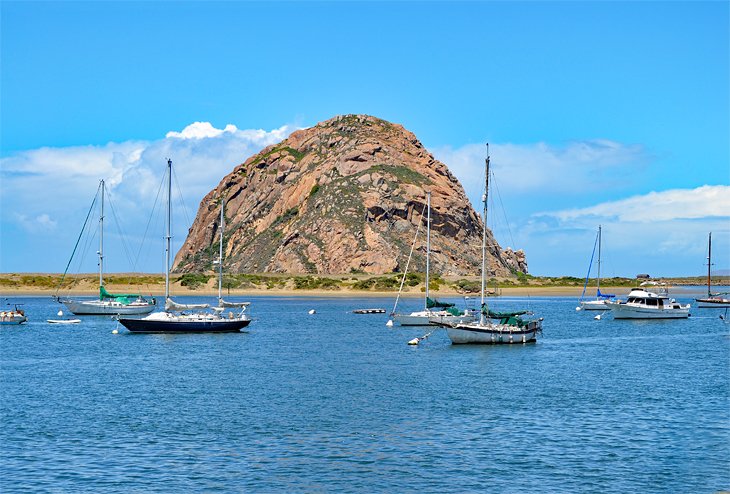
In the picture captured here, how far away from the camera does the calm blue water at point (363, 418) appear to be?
2583 cm

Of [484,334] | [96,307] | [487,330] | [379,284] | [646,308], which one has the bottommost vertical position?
[484,334]

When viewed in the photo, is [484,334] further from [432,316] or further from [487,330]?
[432,316]

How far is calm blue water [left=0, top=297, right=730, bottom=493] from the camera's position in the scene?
25.8 m

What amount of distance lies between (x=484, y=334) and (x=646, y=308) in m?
45.1

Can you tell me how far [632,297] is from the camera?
4112 inches

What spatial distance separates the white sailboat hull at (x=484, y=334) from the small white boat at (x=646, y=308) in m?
40.4

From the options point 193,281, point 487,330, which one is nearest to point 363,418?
point 487,330

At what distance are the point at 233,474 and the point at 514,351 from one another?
40.1 m

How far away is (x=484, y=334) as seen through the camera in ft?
213

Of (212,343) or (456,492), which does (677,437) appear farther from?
(212,343)

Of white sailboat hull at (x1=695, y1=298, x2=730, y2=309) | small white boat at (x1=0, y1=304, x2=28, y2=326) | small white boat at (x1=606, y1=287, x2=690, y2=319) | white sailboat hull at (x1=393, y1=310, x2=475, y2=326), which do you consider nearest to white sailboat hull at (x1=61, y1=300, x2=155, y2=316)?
small white boat at (x1=0, y1=304, x2=28, y2=326)

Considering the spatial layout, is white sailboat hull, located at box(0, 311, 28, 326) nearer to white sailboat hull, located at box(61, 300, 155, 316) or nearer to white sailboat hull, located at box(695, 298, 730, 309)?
white sailboat hull, located at box(61, 300, 155, 316)

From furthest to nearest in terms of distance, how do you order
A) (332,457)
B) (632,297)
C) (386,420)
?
(632,297)
(386,420)
(332,457)

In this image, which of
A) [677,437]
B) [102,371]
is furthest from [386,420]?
[102,371]
